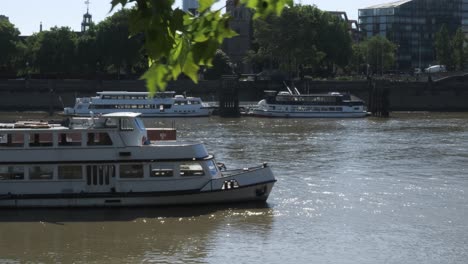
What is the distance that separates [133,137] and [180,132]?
1254 inches

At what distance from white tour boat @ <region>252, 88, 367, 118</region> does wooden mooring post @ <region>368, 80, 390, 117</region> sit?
2.02 m

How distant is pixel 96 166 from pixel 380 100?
5725 centimetres

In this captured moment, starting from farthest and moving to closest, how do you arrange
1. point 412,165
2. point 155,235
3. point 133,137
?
1. point 412,165
2. point 133,137
3. point 155,235

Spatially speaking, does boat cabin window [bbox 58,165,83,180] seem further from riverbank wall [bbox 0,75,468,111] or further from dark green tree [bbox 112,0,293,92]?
riverbank wall [bbox 0,75,468,111]

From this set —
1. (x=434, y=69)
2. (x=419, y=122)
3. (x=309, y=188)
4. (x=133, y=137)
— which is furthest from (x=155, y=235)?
(x=434, y=69)

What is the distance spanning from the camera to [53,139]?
82.0ft

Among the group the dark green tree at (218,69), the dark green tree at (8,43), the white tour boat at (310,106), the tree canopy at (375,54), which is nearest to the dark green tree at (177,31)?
the white tour boat at (310,106)

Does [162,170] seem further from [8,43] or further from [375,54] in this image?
[375,54]

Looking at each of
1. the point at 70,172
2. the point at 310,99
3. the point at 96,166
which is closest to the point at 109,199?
the point at 96,166

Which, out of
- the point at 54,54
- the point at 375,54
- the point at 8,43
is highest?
the point at 8,43

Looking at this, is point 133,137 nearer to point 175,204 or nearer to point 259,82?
point 175,204

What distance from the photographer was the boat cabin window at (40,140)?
81.9ft

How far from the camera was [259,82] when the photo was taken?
91625 mm

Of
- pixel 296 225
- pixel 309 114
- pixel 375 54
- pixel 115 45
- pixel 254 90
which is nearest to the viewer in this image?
pixel 296 225
